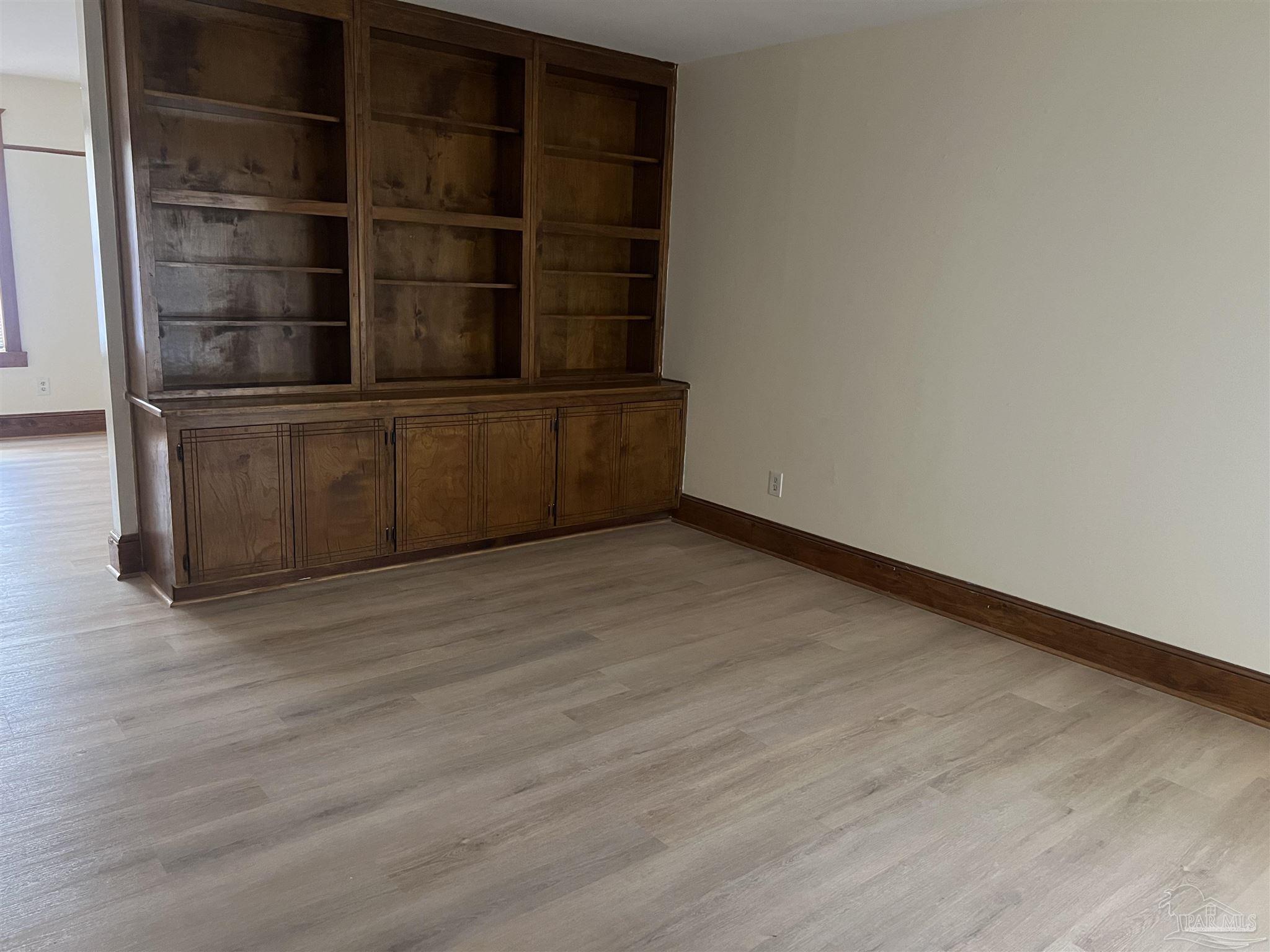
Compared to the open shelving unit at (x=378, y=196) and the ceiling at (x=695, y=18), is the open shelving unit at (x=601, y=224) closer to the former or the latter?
the open shelving unit at (x=378, y=196)

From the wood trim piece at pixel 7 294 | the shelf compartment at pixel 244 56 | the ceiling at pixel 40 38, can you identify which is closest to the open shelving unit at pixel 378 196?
the shelf compartment at pixel 244 56

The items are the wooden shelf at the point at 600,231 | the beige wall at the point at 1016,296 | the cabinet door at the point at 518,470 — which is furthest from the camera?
the wooden shelf at the point at 600,231

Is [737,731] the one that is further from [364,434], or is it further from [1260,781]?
[364,434]

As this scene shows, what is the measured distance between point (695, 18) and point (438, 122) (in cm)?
125

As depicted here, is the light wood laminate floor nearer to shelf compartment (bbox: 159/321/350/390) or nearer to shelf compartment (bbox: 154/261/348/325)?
shelf compartment (bbox: 159/321/350/390)

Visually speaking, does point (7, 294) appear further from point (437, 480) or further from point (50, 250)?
point (437, 480)

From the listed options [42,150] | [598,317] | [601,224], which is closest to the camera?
[598,317]

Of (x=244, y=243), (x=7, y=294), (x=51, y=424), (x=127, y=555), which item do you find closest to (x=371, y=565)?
(x=127, y=555)

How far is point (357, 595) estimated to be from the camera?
382 centimetres

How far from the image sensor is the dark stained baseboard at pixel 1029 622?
304 cm

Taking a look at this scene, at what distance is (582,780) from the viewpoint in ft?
8.16

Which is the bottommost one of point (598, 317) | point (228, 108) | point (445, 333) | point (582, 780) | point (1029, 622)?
point (582, 780)

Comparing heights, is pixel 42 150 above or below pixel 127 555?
above

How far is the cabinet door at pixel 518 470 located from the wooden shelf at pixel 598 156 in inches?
52.5
